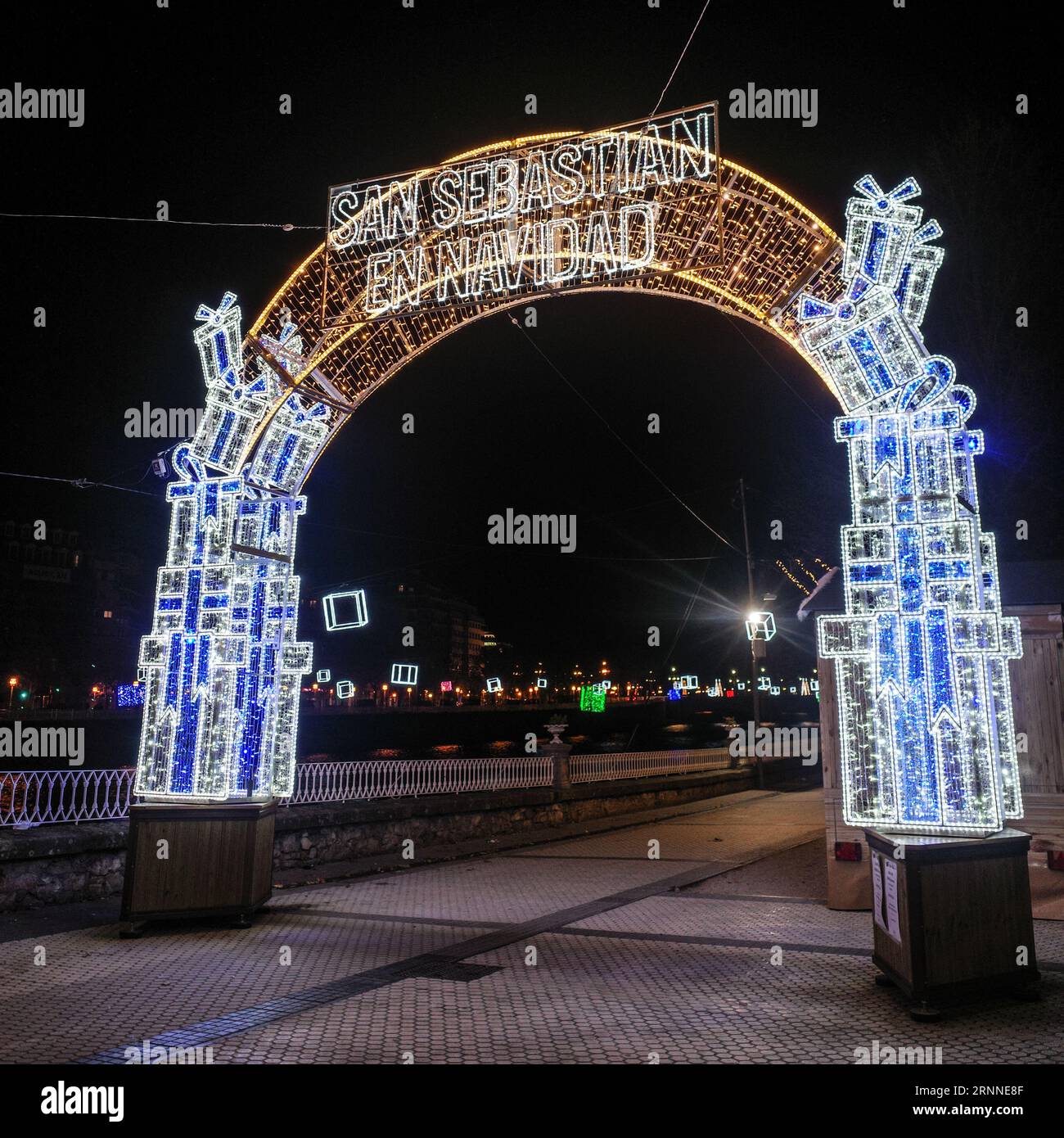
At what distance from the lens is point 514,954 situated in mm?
7152

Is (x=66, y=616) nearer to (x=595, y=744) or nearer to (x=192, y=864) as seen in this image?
(x=595, y=744)

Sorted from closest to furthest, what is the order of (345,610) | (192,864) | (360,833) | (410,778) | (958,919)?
(958,919) → (192,864) → (345,610) → (360,833) → (410,778)

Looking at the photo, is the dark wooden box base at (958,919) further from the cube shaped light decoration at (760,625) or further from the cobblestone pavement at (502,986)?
the cube shaped light decoration at (760,625)

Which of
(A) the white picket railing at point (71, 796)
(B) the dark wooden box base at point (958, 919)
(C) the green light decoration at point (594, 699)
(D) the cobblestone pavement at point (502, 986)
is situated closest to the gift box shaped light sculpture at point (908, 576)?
(B) the dark wooden box base at point (958, 919)

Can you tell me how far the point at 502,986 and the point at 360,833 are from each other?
686 cm

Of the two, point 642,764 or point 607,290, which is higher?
point 607,290

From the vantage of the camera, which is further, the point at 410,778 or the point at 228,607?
the point at 410,778

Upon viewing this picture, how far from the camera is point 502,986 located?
6203mm

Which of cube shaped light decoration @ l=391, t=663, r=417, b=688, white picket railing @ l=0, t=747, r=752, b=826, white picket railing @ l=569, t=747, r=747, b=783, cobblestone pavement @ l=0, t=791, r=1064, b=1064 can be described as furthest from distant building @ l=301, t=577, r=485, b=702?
cobblestone pavement @ l=0, t=791, r=1064, b=1064

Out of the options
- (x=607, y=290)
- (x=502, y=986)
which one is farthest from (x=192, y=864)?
(x=607, y=290)

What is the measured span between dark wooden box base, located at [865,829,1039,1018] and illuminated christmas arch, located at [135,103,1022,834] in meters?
0.47

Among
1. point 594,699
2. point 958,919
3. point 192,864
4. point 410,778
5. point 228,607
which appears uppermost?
point 228,607

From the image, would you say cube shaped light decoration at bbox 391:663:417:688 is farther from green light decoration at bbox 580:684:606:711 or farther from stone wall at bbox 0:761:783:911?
green light decoration at bbox 580:684:606:711

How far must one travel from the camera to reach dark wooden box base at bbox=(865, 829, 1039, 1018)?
5.66 m
